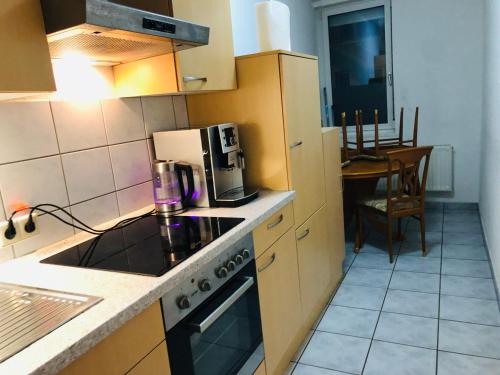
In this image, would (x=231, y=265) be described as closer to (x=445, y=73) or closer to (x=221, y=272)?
(x=221, y=272)

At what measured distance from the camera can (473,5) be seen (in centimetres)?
369

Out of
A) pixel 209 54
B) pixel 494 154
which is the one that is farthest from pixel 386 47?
pixel 209 54

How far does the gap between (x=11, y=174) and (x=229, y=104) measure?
1045mm

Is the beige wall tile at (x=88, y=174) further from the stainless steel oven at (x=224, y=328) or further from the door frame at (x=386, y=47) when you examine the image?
the door frame at (x=386, y=47)

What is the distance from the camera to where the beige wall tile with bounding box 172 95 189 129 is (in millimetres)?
2078

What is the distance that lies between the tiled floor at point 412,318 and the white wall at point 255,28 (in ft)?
5.69

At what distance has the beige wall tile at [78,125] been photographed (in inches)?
59.6

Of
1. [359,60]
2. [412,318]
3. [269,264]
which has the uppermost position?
[359,60]

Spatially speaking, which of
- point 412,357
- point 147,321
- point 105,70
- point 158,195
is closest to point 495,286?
point 412,357

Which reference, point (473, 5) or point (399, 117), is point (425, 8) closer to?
point (473, 5)

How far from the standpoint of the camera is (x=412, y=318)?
7.53 feet

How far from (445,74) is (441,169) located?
0.93 metres

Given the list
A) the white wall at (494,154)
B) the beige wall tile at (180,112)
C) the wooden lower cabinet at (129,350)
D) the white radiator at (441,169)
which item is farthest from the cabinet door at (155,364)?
the white radiator at (441,169)

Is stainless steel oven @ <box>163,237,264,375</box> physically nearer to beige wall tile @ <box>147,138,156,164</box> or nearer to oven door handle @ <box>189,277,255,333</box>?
oven door handle @ <box>189,277,255,333</box>
